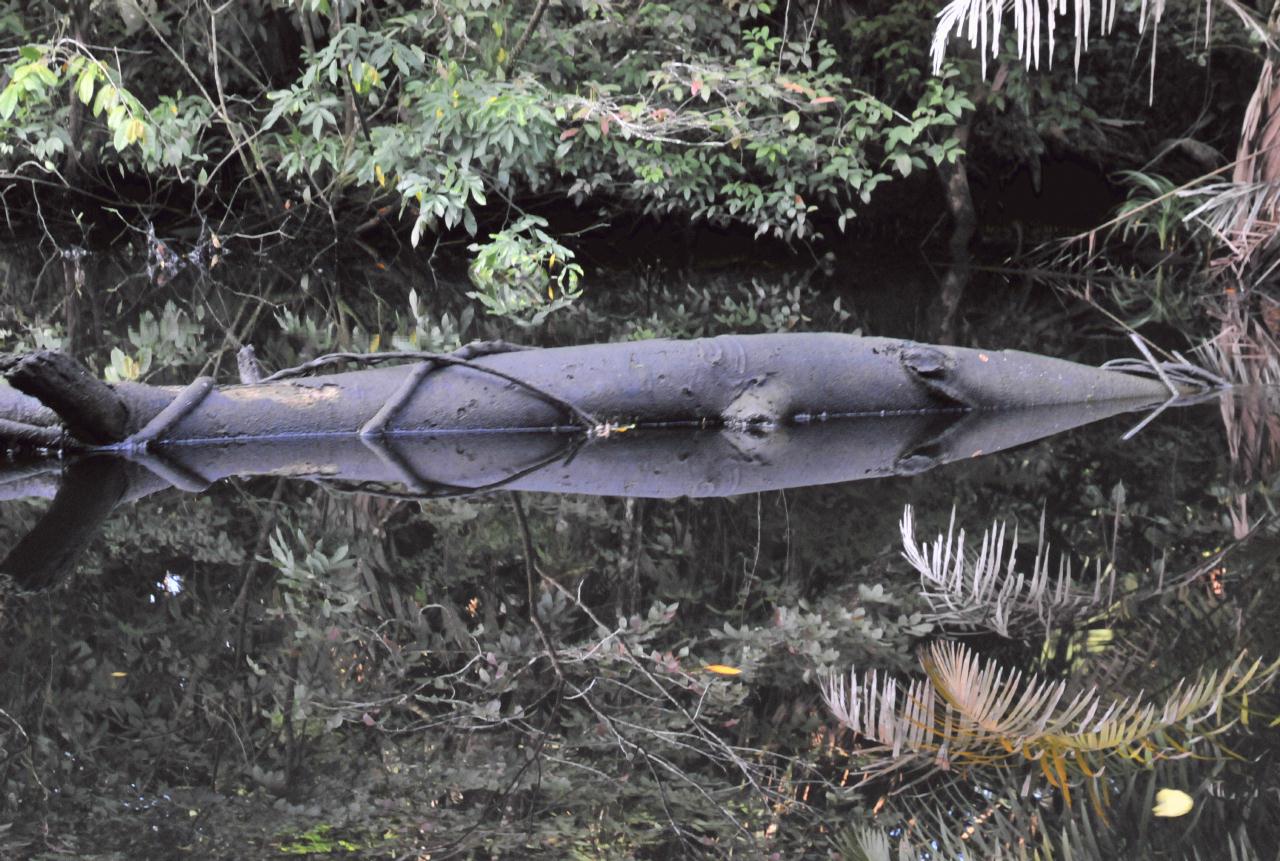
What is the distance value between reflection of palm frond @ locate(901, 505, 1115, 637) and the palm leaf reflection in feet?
0.98

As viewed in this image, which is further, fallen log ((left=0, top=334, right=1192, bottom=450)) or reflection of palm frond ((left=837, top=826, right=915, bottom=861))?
fallen log ((left=0, top=334, right=1192, bottom=450))

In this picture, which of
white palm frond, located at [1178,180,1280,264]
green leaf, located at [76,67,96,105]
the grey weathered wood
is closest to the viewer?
the grey weathered wood

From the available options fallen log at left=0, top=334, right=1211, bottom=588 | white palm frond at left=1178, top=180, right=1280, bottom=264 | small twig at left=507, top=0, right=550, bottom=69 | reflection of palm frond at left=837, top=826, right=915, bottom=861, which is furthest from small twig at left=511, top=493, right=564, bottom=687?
small twig at left=507, top=0, right=550, bottom=69

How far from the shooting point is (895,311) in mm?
8562

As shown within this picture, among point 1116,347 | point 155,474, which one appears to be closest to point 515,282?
point 1116,347

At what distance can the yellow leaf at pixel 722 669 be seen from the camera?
8.82 ft

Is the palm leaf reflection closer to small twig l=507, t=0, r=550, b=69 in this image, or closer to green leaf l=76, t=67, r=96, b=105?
green leaf l=76, t=67, r=96, b=105

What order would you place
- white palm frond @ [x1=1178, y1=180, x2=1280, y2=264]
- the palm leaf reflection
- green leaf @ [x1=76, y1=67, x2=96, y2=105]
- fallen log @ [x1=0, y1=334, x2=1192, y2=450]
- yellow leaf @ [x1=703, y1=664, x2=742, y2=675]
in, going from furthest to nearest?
white palm frond @ [x1=1178, y1=180, x2=1280, y2=264] < green leaf @ [x1=76, y1=67, x2=96, y2=105] < fallen log @ [x1=0, y1=334, x2=1192, y2=450] < yellow leaf @ [x1=703, y1=664, x2=742, y2=675] < the palm leaf reflection

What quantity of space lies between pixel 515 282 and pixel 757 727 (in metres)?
6.78

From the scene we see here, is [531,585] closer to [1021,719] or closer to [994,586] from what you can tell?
[994,586]

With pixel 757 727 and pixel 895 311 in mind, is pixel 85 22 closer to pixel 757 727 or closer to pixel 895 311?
pixel 895 311

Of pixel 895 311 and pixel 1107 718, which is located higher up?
pixel 1107 718

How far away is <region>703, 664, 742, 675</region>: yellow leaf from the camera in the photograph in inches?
106

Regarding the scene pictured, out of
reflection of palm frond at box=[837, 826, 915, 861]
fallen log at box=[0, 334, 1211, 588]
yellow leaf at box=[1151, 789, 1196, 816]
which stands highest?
reflection of palm frond at box=[837, 826, 915, 861]
